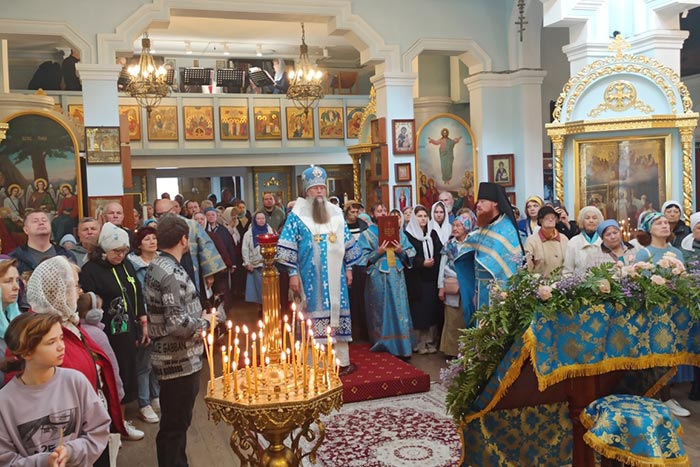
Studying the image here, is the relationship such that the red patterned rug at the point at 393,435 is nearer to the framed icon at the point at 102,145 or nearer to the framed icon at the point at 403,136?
the framed icon at the point at 102,145

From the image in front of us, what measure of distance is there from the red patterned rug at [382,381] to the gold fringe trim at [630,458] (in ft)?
10.3

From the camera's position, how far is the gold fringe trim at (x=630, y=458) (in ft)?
10.7

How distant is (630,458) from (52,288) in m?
2.86

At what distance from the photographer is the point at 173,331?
13.4ft

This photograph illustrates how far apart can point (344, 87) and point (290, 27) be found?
11.9 ft

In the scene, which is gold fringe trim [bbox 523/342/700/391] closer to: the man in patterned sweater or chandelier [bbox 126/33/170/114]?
the man in patterned sweater

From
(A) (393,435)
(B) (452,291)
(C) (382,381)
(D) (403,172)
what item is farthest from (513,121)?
(A) (393,435)

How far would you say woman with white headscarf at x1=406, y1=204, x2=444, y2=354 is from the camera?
8.05m

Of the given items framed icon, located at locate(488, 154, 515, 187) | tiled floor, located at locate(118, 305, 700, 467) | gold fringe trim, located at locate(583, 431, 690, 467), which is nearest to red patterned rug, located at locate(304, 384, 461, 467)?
tiled floor, located at locate(118, 305, 700, 467)

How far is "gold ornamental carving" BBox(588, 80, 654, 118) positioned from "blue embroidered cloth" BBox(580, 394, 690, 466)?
262 inches

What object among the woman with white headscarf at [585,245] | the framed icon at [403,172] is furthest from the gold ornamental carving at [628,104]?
the woman with white headscarf at [585,245]

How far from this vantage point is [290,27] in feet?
53.9

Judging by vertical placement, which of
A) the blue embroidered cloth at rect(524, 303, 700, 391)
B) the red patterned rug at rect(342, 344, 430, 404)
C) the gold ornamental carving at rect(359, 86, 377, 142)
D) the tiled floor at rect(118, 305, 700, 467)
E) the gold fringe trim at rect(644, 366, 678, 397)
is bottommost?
the tiled floor at rect(118, 305, 700, 467)

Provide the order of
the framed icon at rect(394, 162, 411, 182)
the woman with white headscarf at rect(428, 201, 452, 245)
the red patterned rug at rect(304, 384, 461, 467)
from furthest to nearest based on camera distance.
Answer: the framed icon at rect(394, 162, 411, 182) < the woman with white headscarf at rect(428, 201, 452, 245) < the red patterned rug at rect(304, 384, 461, 467)
